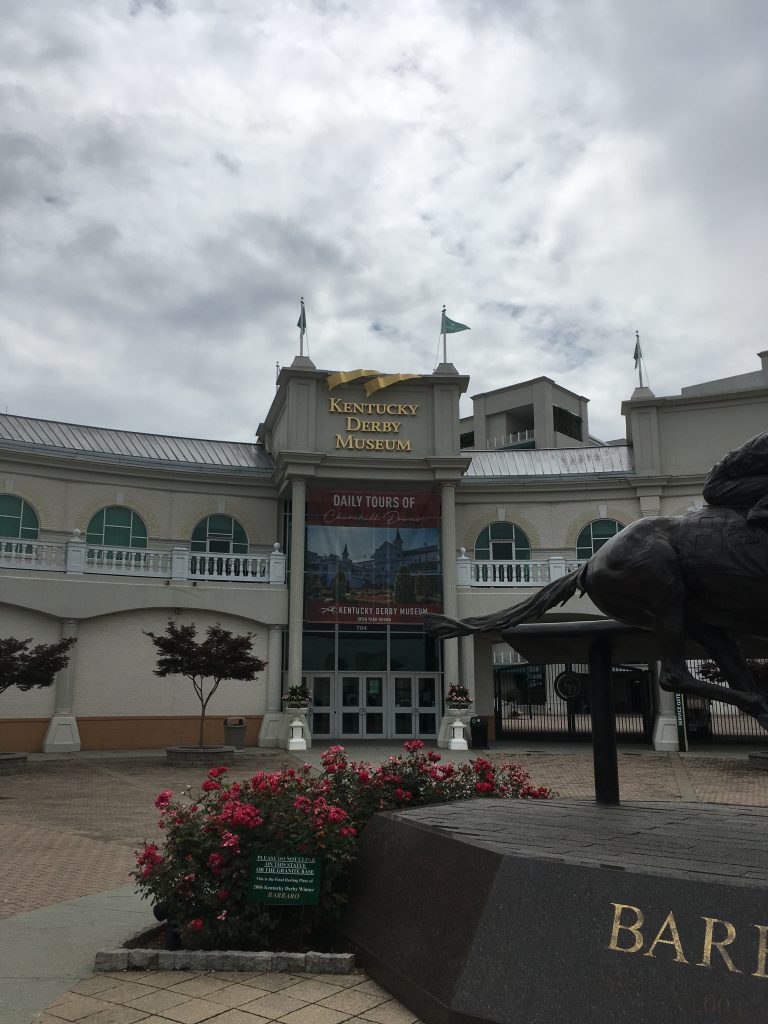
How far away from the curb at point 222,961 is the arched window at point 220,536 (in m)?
20.5

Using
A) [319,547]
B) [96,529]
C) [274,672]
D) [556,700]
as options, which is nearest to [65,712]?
[274,672]

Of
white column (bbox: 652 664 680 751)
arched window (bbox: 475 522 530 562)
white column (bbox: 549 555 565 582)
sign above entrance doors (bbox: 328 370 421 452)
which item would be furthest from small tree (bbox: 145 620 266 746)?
white column (bbox: 652 664 680 751)

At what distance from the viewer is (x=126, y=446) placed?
27031 mm

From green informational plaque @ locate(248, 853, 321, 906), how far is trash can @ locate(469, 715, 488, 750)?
57.1ft

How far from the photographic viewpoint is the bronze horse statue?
17.6 ft

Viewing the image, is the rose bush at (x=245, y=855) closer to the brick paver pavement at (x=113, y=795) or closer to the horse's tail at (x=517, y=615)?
the horse's tail at (x=517, y=615)

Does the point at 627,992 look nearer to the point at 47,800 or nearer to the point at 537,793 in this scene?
the point at 537,793

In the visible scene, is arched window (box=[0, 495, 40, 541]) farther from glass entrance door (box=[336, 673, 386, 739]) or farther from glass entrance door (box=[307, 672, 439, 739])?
glass entrance door (box=[336, 673, 386, 739])

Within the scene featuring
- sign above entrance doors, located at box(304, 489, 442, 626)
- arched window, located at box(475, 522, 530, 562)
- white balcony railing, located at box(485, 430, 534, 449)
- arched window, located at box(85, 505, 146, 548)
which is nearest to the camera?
sign above entrance doors, located at box(304, 489, 442, 626)

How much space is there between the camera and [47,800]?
1439 cm

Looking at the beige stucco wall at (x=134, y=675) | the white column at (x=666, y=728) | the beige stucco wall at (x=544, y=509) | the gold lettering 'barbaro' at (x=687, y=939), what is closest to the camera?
the gold lettering 'barbaro' at (x=687, y=939)

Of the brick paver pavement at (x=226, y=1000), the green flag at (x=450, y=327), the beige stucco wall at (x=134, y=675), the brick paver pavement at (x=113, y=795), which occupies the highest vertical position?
the green flag at (x=450, y=327)

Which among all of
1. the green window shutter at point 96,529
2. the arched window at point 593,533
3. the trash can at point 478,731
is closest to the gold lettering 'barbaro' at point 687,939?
the trash can at point 478,731

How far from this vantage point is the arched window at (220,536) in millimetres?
25797
